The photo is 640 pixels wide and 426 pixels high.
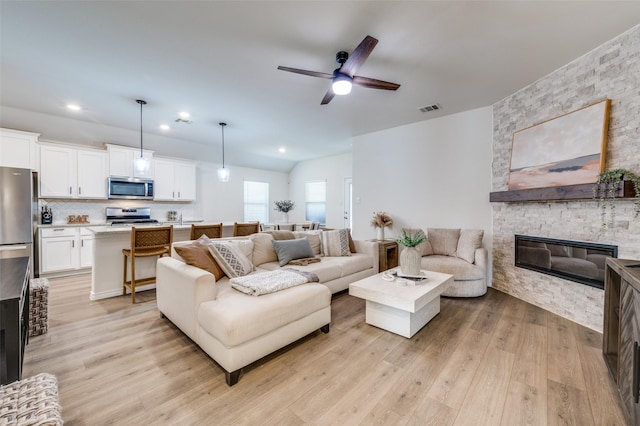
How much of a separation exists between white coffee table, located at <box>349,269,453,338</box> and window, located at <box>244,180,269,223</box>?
18.7ft

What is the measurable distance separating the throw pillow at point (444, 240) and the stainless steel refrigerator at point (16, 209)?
6123 mm

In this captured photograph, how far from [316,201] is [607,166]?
19.9 feet

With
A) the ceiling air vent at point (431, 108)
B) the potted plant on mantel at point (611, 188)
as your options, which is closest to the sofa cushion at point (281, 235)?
the ceiling air vent at point (431, 108)

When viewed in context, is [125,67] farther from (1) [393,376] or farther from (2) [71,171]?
(1) [393,376]

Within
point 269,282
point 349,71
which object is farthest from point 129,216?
point 349,71

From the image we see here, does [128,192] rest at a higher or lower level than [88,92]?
lower

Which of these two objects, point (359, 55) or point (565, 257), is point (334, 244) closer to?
point (359, 55)

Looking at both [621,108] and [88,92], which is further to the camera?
[88,92]

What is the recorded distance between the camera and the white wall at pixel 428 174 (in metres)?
4.04

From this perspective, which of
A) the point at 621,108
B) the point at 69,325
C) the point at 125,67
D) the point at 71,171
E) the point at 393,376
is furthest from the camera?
the point at 71,171

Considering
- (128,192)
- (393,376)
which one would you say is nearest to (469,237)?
(393,376)

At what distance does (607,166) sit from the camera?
254cm

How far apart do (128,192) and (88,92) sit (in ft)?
7.53

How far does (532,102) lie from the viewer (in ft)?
10.9
